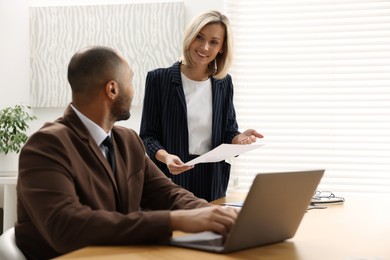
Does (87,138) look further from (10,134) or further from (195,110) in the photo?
(10,134)

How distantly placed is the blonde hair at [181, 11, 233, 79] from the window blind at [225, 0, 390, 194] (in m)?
1.37

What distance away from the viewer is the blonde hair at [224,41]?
10.1 ft

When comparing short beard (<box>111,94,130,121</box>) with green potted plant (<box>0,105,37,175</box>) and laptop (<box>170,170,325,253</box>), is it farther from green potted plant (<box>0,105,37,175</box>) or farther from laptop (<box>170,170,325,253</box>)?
green potted plant (<box>0,105,37,175</box>)

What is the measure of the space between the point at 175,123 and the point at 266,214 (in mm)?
1513

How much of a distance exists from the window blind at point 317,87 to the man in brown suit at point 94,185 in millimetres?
2447

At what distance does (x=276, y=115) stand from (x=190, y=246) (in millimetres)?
3021

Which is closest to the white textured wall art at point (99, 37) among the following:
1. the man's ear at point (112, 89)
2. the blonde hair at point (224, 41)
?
the blonde hair at point (224, 41)

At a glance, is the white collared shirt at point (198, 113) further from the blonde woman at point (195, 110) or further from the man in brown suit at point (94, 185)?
the man in brown suit at point (94, 185)

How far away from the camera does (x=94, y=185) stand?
6.09ft

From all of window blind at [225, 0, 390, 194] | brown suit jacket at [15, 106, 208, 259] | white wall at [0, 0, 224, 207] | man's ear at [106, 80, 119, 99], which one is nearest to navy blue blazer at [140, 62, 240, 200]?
brown suit jacket at [15, 106, 208, 259]

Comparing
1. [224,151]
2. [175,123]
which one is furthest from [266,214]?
[175,123]

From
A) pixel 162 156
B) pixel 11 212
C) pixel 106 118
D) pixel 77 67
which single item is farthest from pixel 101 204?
pixel 11 212

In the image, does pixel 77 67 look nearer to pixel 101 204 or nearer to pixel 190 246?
pixel 101 204

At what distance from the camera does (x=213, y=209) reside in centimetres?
167
